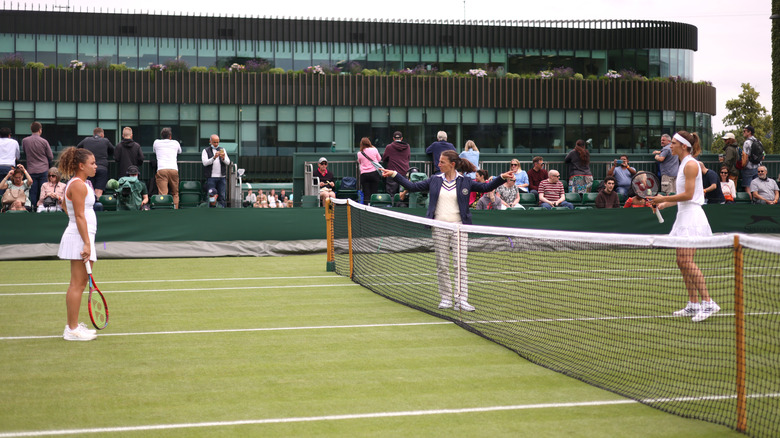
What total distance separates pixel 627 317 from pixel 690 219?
1316 millimetres

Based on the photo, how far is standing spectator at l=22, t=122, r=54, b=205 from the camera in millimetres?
18625

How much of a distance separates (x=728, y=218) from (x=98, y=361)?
16086 mm

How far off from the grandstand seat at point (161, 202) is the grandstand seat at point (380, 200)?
188 inches

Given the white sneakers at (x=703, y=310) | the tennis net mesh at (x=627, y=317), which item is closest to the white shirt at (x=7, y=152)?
the tennis net mesh at (x=627, y=317)

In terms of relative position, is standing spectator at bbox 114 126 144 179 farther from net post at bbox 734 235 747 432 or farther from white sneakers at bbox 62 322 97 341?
net post at bbox 734 235 747 432

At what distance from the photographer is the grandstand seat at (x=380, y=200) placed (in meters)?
20.2

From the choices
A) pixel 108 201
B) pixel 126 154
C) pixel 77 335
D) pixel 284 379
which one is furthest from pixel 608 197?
pixel 284 379

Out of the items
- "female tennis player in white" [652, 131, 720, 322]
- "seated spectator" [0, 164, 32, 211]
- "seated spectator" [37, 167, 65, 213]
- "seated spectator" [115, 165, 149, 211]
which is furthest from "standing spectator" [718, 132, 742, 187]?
"seated spectator" [0, 164, 32, 211]

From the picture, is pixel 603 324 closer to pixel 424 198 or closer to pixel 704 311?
pixel 704 311

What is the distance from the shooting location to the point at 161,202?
64.2 feet

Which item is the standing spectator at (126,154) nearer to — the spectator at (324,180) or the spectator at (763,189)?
the spectator at (324,180)

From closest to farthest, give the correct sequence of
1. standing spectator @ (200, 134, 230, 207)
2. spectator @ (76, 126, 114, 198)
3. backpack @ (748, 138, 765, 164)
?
spectator @ (76, 126, 114, 198) < standing spectator @ (200, 134, 230, 207) < backpack @ (748, 138, 765, 164)

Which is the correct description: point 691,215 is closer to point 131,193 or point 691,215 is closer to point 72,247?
point 72,247

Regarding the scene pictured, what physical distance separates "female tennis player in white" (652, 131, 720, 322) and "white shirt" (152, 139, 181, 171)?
1351 cm
